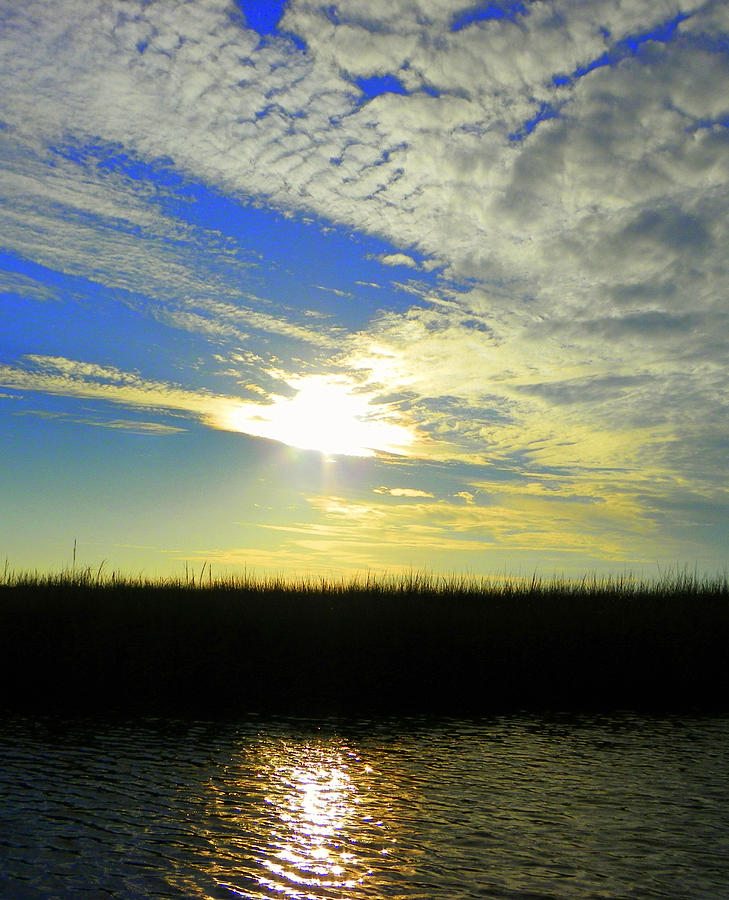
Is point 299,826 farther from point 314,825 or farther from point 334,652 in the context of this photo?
point 334,652

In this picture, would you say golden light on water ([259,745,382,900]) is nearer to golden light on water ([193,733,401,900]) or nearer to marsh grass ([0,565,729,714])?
golden light on water ([193,733,401,900])

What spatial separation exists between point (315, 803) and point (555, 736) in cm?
566

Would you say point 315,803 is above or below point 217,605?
below

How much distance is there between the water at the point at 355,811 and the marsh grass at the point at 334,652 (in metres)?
2.19

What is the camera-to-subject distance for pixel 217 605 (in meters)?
18.3

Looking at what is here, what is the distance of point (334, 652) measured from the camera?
661 inches

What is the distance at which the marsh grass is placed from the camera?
15.4m

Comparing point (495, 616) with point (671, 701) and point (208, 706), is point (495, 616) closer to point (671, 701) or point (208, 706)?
point (671, 701)

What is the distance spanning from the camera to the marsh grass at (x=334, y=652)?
→ 15406 millimetres

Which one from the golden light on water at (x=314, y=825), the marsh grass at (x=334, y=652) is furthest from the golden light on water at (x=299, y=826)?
the marsh grass at (x=334, y=652)

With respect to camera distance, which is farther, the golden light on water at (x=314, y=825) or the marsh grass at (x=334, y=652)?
the marsh grass at (x=334, y=652)

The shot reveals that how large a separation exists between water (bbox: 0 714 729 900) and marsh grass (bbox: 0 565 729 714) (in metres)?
2.19

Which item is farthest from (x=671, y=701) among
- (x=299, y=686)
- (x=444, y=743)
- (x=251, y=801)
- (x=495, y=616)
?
(x=251, y=801)

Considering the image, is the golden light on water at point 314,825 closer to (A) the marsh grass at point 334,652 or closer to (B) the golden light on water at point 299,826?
(B) the golden light on water at point 299,826
